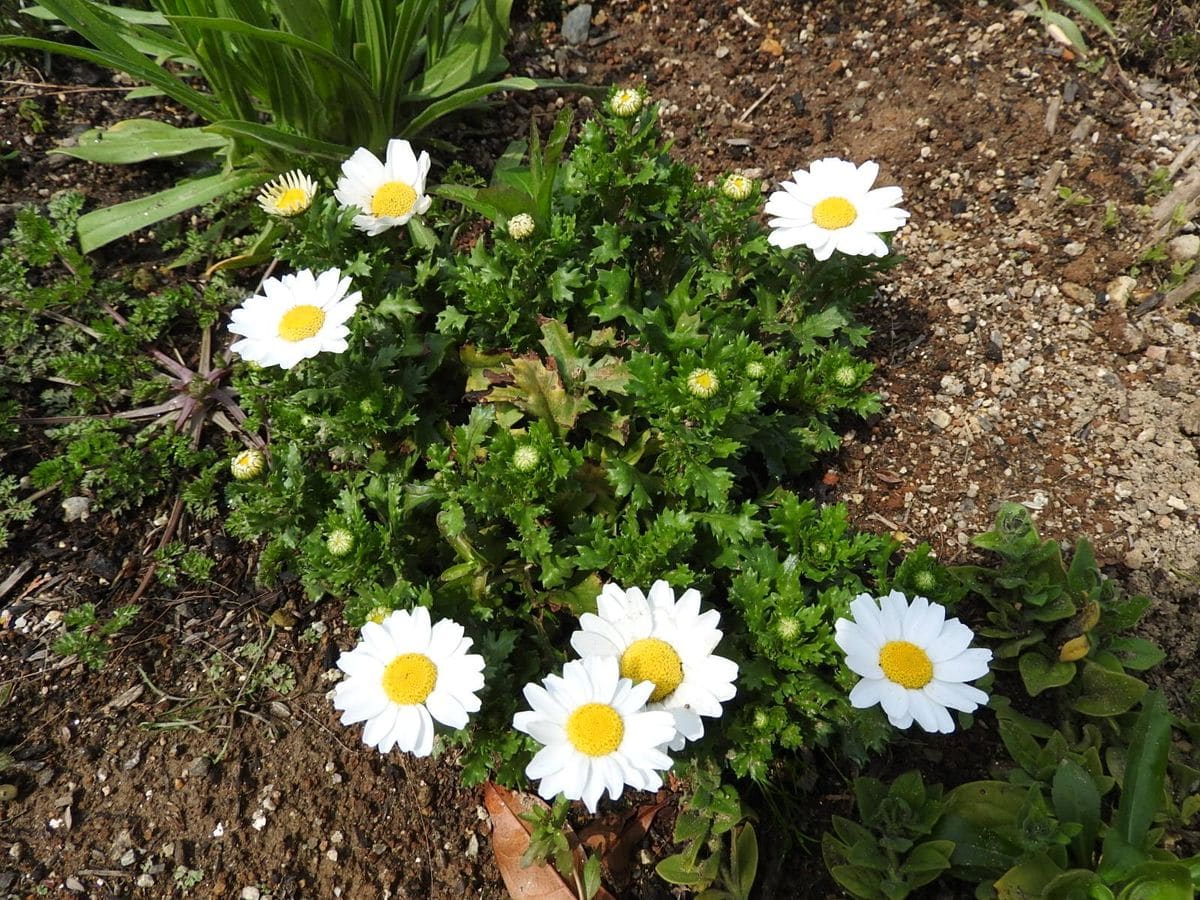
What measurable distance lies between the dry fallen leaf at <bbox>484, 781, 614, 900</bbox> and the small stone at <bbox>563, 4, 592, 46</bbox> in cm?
357

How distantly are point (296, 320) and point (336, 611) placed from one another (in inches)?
42.0

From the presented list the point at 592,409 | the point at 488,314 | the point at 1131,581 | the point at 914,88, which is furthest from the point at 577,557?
the point at 914,88

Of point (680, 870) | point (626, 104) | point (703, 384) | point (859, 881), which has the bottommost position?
point (680, 870)

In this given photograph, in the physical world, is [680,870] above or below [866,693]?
below

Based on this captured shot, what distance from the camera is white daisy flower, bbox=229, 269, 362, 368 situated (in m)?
2.25

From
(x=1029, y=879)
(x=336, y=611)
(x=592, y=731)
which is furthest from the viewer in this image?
(x=336, y=611)

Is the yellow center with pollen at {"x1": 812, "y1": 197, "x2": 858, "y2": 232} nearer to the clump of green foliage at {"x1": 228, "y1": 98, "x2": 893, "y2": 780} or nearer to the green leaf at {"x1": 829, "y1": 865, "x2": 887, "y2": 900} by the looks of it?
the clump of green foliage at {"x1": 228, "y1": 98, "x2": 893, "y2": 780}

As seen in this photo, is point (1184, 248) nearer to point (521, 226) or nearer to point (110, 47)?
point (521, 226)

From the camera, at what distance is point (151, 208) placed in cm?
326

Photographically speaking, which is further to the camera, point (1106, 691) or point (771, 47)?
point (771, 47)

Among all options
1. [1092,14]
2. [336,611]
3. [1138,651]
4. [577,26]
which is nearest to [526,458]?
[336,611]

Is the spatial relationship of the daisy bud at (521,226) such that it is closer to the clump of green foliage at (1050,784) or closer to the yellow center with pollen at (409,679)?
the yellow center with pollen at (409,679)

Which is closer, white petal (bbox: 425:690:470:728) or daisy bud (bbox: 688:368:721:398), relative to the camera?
white petal (bbox: 425:690:470:728)

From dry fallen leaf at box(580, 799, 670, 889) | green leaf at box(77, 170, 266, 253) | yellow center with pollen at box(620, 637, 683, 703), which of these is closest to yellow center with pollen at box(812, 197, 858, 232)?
yellow center with pollen at box(620, 637, 683, 703)
